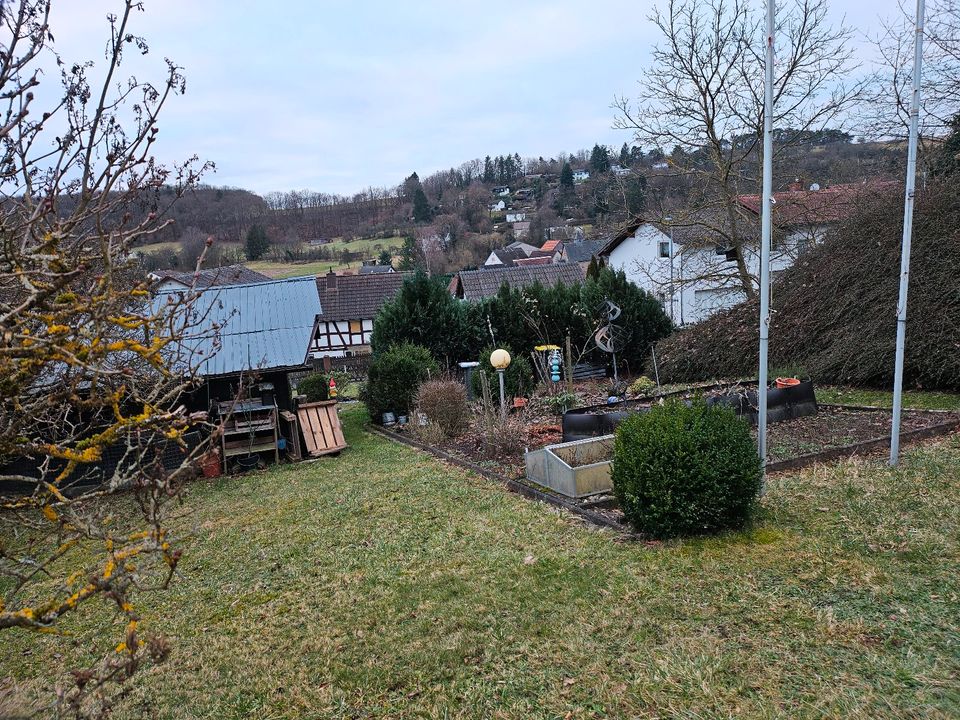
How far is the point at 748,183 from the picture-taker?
1861cm

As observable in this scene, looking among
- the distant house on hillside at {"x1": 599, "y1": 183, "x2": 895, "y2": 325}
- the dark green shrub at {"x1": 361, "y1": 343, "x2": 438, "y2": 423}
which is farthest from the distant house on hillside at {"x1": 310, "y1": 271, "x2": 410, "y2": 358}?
the dark green shrub at {"x1": 361, "y1": 343, "x2": 438, "y2": 423}

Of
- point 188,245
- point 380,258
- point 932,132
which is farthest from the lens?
point 380,258

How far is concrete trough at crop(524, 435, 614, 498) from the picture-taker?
7086 mm

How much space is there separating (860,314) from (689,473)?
30.3 feet

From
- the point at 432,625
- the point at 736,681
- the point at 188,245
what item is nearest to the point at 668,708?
the point at 736,681

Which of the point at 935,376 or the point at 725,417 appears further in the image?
the point at 935,376

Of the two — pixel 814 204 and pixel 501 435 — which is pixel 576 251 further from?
pixel 501 435

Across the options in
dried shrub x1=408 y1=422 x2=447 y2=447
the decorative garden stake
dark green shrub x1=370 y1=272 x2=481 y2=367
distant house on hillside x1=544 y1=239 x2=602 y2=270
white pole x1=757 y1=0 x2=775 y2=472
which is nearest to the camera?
white pole x1=757 y1=0 x2=775 y2=472

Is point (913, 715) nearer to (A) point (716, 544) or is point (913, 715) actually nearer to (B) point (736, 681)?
(B) point (736, 681)

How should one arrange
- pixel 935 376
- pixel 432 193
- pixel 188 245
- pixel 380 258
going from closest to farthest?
pixel 935 376 → pixel 188 245 → pixel 380 258 → pixel 432 193

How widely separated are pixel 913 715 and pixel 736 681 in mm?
783

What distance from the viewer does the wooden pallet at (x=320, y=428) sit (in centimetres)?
1228

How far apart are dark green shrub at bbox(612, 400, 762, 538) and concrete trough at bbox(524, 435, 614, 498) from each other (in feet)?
4.65

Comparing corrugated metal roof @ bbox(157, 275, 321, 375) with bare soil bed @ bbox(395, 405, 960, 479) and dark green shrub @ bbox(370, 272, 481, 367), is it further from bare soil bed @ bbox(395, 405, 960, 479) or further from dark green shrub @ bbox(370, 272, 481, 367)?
bare soil bed @ bbox(395, 405, 960, 479)
